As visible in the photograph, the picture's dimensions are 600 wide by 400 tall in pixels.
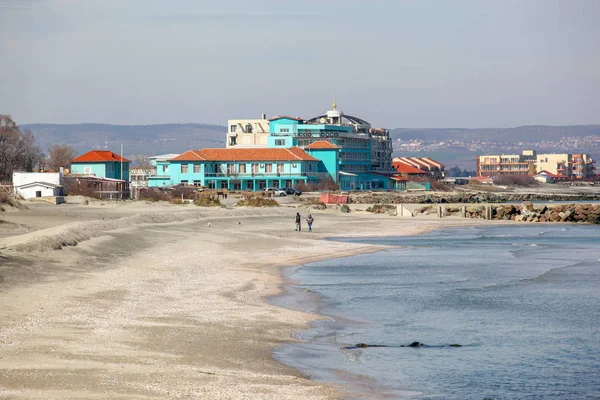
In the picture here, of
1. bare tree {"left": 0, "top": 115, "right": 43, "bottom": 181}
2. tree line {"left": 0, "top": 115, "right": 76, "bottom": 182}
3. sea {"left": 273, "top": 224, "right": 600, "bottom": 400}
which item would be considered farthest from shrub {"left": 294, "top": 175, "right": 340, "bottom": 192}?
sea {"left": 273, "top": 224, "right": 600, "bottom": 400}

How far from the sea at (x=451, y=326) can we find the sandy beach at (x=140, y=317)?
3.36ft

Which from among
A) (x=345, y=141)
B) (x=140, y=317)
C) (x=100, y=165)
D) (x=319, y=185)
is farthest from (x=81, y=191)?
(x=345, y=141)

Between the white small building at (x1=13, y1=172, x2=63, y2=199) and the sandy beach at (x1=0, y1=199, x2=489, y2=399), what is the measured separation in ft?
101

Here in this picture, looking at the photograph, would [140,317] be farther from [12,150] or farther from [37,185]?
[12,150]

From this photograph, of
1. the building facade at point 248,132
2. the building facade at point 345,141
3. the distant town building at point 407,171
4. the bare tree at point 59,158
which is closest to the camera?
the bare tree at point 59,158

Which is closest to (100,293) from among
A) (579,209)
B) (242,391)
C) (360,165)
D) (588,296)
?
(242,391)

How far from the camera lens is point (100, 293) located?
886 inches

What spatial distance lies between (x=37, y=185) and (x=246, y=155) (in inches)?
2215

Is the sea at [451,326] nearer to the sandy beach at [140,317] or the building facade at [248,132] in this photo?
the sandy beach at [140,317]

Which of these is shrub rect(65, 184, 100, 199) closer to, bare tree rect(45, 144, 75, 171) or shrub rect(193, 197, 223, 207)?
shrub rect(193, 197, 223, 207)

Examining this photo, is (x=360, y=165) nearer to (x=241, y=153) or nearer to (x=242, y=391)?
(x=241, y=153)

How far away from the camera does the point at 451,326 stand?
22.2 m

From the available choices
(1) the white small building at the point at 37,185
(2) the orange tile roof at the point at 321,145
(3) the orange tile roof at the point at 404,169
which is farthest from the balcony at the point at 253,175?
(1) the white small building at the point at 37,185

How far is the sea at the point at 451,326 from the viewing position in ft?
52.5
